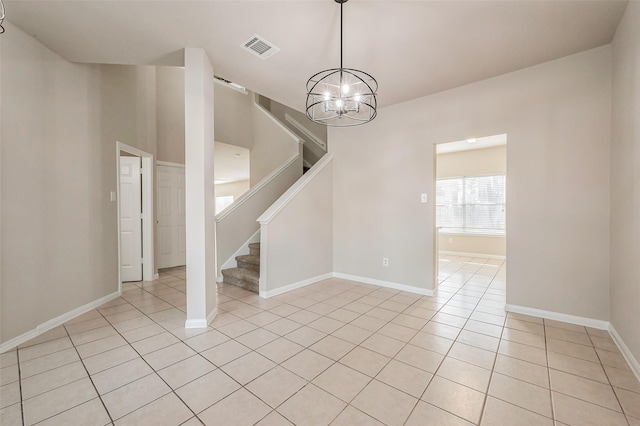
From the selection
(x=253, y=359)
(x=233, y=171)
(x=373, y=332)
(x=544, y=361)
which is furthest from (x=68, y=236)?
(x=233, y=171)

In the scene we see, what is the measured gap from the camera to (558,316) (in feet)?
9.14

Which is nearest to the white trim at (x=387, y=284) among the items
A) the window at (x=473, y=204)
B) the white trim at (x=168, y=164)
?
the window at (x=473, y=204)

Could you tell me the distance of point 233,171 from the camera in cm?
899

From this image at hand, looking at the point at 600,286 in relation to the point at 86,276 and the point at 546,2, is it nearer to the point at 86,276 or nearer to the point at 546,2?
the point at 546,2

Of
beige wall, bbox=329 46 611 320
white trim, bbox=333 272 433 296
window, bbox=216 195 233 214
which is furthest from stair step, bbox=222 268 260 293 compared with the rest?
window, bbox=216 195 233 214

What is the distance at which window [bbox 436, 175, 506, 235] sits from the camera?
250 inches

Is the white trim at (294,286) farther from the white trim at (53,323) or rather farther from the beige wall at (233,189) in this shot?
the beige wall at (233,189)

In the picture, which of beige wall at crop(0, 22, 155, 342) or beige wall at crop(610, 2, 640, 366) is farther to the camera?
beige wall at crop(0, 22, 155, 342)

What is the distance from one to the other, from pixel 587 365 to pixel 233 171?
8.96 metres

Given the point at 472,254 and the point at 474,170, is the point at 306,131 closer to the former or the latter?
the point at 474,170

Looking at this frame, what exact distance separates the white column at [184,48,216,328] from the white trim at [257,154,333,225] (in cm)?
99

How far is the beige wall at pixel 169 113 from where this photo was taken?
4.84m

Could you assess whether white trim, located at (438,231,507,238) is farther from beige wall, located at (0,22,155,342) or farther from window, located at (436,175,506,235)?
beige wall, located at (0,22,155,342)

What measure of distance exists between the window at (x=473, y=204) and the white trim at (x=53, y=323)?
6.86 meters
